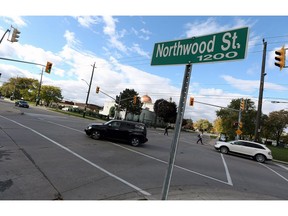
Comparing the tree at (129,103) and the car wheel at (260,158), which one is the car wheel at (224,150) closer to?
the car wheel at (260,158)

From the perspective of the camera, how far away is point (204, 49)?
10.2ft

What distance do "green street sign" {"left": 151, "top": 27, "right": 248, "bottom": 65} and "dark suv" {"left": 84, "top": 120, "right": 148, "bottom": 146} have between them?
12088mm

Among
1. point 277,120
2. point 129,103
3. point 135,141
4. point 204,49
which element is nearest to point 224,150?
point 135,141

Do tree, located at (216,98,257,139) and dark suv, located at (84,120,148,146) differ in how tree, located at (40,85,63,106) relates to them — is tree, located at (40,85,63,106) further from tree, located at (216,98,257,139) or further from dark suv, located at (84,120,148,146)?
dark suv, located at (84,120,148,146)

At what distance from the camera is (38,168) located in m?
6.94

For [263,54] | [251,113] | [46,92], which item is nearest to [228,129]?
[251,113]

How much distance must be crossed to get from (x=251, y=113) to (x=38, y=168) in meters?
62.9

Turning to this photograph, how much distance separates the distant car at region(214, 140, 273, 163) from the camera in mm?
18156

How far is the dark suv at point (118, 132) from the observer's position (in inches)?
606

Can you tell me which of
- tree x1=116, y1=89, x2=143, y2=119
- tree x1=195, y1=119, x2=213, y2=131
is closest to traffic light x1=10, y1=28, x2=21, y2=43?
tree x1=116, y1=89, x2=143, y2=119

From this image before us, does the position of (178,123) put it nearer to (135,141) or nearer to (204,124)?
(135,141)

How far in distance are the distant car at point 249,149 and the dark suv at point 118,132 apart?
27.9ft

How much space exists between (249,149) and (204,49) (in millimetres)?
18080

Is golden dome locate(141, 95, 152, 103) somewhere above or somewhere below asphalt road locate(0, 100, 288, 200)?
above
